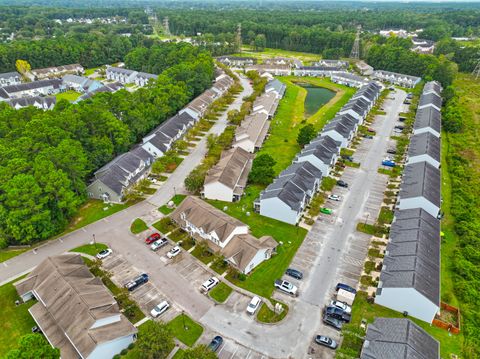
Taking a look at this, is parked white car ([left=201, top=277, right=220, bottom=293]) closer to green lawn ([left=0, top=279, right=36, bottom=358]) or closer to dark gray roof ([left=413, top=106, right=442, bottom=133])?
green lawn ([left=0, top=279, right=36, bottom=358])

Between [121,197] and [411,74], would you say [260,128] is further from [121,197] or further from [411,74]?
[411,74]

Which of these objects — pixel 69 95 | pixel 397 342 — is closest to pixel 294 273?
pixel 397 342

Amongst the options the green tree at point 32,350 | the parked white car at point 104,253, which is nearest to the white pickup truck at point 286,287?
the parked white car at point 104,253

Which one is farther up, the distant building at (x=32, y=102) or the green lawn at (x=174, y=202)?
the distant building at (x=32, y=102)

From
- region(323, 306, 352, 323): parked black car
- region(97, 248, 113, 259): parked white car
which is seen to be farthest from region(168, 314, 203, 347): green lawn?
region(97, 248, 113, 259): parked white car

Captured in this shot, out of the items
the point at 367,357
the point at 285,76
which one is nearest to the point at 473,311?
the point at 367,357

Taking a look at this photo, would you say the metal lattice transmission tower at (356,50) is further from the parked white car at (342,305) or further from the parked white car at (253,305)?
the parked white car at (253,305)
